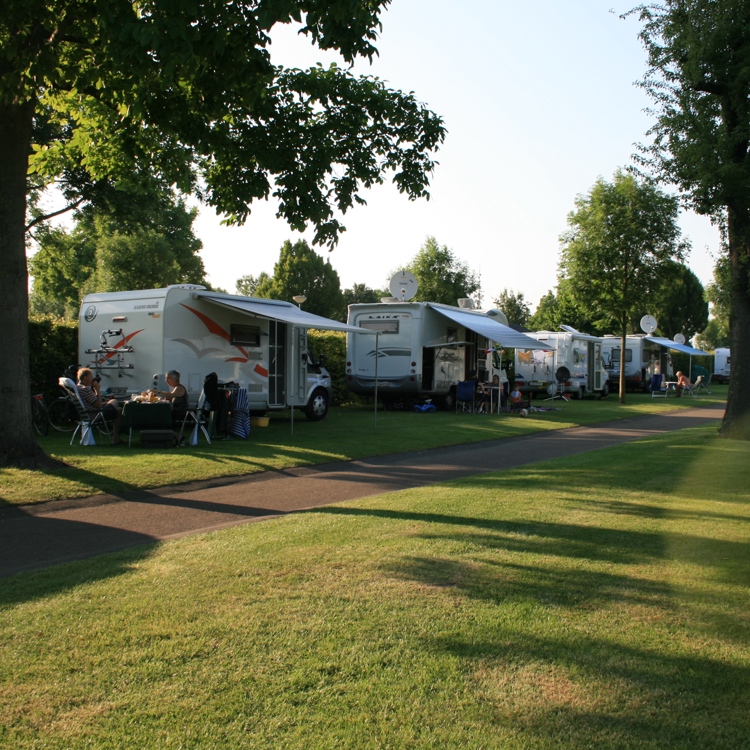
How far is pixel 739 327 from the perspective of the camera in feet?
47.9

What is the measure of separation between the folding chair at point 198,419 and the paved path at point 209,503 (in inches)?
106

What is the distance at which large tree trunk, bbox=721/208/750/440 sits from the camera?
14.1 metres

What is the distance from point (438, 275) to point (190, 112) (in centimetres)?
3969

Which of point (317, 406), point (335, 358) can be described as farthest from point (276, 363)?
point (335, 358)

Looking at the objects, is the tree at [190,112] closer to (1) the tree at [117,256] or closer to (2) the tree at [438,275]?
(1) the tree at [117,256]

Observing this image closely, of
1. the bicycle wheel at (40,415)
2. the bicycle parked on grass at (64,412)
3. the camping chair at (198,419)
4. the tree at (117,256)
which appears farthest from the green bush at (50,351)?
the tree at (117,256)

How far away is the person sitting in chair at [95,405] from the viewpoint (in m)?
12.6

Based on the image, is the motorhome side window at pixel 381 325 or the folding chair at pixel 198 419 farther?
the motorhome side window at pixel 381 325

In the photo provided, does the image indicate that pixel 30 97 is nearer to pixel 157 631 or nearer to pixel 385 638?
pixel 157 631

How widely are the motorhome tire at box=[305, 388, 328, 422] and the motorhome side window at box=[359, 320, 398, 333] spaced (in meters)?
3.55

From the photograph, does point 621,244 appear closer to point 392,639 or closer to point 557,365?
point 557,365

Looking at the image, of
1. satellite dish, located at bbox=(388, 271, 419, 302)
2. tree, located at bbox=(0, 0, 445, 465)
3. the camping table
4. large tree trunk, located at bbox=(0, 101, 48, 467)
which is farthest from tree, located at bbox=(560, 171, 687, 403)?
large tree trunk, located at bbox=(0, 101, 48, 467)

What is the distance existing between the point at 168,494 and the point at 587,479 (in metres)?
5.07

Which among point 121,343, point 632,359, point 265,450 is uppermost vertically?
point 632,359
